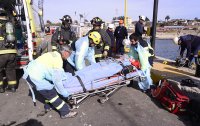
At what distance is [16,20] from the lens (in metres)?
8.90

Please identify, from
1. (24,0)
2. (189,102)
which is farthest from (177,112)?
(24,0)

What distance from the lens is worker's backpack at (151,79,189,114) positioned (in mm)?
4734

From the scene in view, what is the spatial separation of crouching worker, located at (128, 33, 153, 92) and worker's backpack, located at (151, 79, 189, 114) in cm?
44

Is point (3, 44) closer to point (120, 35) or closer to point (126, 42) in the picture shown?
point (126, 42)

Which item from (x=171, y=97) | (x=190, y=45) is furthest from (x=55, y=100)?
(x=190, y=45)

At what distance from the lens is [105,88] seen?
533cm

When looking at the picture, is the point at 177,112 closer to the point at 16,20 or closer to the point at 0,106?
the point at 0,106

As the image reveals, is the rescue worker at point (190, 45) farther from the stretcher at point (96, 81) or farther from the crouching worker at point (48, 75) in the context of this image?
the crouching worker at point (48, 75)

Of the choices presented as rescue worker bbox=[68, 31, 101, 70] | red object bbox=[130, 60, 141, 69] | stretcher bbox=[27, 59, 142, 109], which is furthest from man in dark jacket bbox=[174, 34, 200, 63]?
rescue worker bbox=[68, 31, 101, 70]

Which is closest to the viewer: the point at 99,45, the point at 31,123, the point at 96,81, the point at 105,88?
the point at 31,123

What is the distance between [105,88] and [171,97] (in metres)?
1.39

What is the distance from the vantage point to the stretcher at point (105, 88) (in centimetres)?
498

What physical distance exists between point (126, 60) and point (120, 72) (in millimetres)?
499

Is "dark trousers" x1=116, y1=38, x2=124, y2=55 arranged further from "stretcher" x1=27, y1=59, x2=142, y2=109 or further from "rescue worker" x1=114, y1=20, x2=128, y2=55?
"stretcher" x1=27, y1=59, x2=142, y2=109
